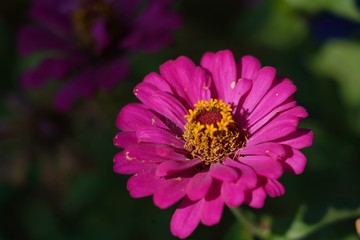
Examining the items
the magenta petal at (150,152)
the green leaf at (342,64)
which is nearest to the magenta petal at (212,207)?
the magenta petal at (150,152)

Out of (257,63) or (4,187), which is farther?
(4,187)

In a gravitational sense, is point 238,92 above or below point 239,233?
above

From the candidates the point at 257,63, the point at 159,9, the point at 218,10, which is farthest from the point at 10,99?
the point at 257,63

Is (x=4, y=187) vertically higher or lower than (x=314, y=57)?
higher

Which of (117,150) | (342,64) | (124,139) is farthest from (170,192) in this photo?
(342,64)

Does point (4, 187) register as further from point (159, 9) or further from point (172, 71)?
point (172, 71)

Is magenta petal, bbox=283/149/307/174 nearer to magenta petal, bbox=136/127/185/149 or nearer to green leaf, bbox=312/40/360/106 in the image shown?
magenta petal, bbox=136/127/185/149

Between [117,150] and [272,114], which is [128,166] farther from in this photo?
[117,150]
